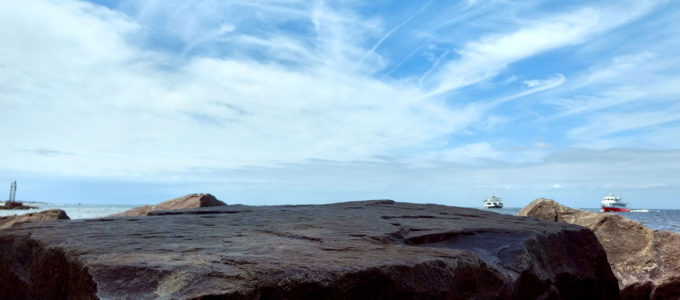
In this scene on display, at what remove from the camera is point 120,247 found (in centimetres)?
291

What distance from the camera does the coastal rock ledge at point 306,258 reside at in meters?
2.29

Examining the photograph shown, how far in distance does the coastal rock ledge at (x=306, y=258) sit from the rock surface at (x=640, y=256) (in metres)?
2.46

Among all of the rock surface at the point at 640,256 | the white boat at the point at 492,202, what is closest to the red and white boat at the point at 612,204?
the white boat at the point at 492,202

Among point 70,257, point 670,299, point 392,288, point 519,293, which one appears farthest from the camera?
point 670,299

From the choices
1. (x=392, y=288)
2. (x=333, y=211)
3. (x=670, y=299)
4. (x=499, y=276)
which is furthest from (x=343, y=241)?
(x=670, y=299)

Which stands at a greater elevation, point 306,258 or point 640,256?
point 306,258

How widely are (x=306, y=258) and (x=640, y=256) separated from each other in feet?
21.2

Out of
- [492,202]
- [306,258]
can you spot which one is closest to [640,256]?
[306,258]

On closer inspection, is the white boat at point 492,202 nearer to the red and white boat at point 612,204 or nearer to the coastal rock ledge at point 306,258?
the red and white boat at point 612,204

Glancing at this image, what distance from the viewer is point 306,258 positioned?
103 inches

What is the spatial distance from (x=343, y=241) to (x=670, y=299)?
19.2 feet

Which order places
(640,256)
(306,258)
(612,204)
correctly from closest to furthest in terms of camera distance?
(306,258) < (640,256) < (612,204)

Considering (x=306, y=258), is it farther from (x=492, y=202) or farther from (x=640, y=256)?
(x=492, y=202)

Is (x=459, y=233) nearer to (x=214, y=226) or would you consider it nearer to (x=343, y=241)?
(x=343, y=241)
